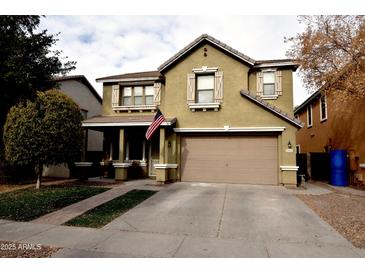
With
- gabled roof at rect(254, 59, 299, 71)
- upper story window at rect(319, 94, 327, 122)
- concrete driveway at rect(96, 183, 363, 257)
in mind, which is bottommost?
concrete driveway at rect(96, 183, 363, 257)

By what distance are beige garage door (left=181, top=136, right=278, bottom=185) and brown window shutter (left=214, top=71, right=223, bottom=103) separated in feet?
6.99

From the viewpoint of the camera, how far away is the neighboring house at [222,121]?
12.7 m

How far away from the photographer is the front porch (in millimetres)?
13523

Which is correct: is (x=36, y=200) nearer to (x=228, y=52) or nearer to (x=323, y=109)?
(x=228, y=52)

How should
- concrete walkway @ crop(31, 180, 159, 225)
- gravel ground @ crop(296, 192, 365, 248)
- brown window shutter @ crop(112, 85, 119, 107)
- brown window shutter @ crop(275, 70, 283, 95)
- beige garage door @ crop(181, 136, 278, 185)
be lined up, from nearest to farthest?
gravel ground @ crop(296, 192, 365, 248) < concrete walkway @ crop(31, 180, 159, 225) < beige garage door @ crop(181, 136, 278, 185) < brown window shutter @ crop(275, 70, 283, 95) < brown window shutter @ crop(112, 85, 119, 107)

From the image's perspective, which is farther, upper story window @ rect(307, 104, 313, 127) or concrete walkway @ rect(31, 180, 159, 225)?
upper story window @ rect(307, 104, 313, 127)

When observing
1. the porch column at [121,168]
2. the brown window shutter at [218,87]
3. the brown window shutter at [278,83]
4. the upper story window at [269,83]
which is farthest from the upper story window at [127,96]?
the brown window shutter at [278,83]

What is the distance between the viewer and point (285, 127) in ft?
41.1

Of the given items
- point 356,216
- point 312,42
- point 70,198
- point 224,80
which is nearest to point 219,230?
point 356,216

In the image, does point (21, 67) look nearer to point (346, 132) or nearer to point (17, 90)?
point (17, 90)

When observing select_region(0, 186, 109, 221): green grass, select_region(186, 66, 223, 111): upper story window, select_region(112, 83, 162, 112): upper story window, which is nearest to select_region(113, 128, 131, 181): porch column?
select_region(0, 186, 109, 221): green grass

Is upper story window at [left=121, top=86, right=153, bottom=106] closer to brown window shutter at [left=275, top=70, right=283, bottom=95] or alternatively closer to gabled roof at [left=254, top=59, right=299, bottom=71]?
gabled roof at [left=254, top=59, right=299, bottom=71]

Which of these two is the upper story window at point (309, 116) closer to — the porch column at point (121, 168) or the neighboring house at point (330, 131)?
the neighboring house at point (330, 131)

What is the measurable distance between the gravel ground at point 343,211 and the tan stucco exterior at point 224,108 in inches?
95.2
